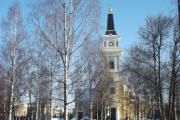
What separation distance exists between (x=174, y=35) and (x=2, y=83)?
20.1 metres

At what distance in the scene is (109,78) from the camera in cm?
3450

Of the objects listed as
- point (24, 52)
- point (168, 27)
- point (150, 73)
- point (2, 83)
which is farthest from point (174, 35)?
point (2, 83)

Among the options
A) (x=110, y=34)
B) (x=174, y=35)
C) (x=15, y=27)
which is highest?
(x=110, y=34)

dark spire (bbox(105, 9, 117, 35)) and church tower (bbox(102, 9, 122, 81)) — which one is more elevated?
dark spire (bbox(105, 9, 117, 35))

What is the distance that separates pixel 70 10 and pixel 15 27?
1049 cm

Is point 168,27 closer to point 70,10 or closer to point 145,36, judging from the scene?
point 145,36

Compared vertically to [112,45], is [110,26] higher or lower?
higher

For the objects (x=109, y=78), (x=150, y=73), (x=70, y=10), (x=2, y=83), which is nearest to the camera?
(x=70, y=10)

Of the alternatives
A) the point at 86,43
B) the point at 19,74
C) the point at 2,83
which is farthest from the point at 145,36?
the point at 2,83

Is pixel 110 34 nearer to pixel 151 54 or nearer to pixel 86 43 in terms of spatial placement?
pixel 151 54

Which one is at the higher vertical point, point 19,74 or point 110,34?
point 110,34

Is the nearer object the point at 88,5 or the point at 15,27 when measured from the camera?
the point at 88,5

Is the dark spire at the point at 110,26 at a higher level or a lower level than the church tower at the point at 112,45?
higher

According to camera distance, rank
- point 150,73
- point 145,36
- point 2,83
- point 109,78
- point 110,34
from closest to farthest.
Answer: point 145,36
point 150,73
point 2,83
point 109,78
point 110,34
